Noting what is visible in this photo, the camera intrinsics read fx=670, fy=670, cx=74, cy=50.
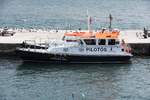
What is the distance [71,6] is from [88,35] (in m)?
54.8

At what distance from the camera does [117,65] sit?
74562 mm

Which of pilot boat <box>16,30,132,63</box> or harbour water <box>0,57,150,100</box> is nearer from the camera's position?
harbour water <box>0,57,150,100</box>

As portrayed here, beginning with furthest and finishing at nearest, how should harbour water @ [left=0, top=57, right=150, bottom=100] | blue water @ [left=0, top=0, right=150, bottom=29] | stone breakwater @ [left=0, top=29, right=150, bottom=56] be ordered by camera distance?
blue water @ [left=0, top=0, right=150, bottom=29]
stone breakwater @ [left=0, top=29, right=150, bottom=56]
harbour water @ [left=0, top=57, right=150, bottom=100]

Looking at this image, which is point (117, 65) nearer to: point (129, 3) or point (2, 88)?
point (2, 88)

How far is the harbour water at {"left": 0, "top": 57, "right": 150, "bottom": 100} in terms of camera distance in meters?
61.5

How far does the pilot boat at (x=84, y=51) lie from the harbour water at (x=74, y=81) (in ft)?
2.73

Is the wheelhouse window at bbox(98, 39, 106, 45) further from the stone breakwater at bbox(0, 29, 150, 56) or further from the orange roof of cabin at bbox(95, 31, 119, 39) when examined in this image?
the stone breakwater at bbox(0, 29, 150, 56)

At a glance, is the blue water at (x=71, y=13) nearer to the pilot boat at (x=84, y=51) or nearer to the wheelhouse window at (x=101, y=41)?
the pilot boat at (x=84, y=51)

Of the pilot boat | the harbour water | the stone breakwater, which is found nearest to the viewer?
the harbour water

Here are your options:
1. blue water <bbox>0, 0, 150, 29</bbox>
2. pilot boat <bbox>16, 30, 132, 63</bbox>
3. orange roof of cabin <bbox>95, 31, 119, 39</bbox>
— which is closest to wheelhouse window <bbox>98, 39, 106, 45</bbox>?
pilot boat <bbox>16, 30, 132, 63</bbox>

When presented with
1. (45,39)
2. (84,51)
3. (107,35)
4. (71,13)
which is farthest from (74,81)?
(71,13)

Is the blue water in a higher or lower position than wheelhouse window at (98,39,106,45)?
higher

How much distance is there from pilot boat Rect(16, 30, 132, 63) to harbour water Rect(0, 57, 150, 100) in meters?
0.83

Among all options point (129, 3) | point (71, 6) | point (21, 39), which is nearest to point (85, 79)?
point (21, 39)
